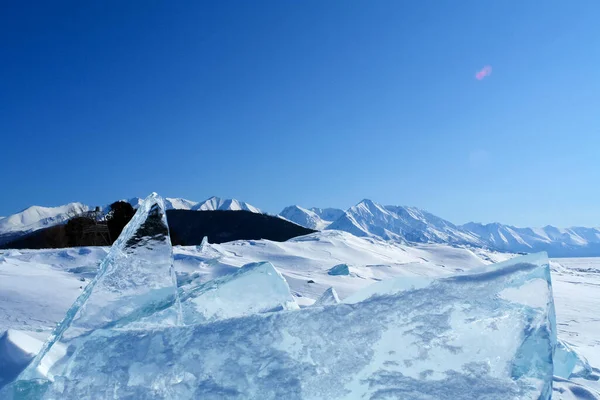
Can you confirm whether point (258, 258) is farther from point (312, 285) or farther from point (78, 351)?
point (78, 351)

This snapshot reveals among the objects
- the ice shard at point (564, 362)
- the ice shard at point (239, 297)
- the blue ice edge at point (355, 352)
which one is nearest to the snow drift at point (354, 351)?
the blue ice edge at point (355, 352)

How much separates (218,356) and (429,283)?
3.09 ft

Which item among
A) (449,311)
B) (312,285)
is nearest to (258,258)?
(312,285)

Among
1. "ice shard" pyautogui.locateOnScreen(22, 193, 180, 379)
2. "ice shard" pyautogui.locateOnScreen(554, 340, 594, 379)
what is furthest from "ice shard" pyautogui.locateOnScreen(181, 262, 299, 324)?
"ice shard" pyautogui.locateOnScreen(554, 340, 594, 379)

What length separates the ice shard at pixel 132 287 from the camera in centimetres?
193

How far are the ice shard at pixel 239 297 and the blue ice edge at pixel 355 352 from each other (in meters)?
0.76

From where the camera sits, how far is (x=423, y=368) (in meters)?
1.49

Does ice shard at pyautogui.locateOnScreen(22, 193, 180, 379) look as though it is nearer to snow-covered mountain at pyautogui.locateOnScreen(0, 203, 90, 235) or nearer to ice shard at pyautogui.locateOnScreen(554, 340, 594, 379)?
ice shard at pyautogui.locateOnScreen(554, 340, 594, 379)

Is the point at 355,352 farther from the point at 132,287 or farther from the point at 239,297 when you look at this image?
the point at 132,287

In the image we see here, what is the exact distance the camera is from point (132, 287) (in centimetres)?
217

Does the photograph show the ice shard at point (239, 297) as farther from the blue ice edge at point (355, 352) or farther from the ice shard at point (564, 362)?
the ice shard at point (564, 362)

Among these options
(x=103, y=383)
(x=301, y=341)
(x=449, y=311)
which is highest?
(x=449, y=311)

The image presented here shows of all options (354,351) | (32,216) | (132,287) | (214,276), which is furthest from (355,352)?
(32,216)

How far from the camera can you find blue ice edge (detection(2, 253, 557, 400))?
144 centimetres
